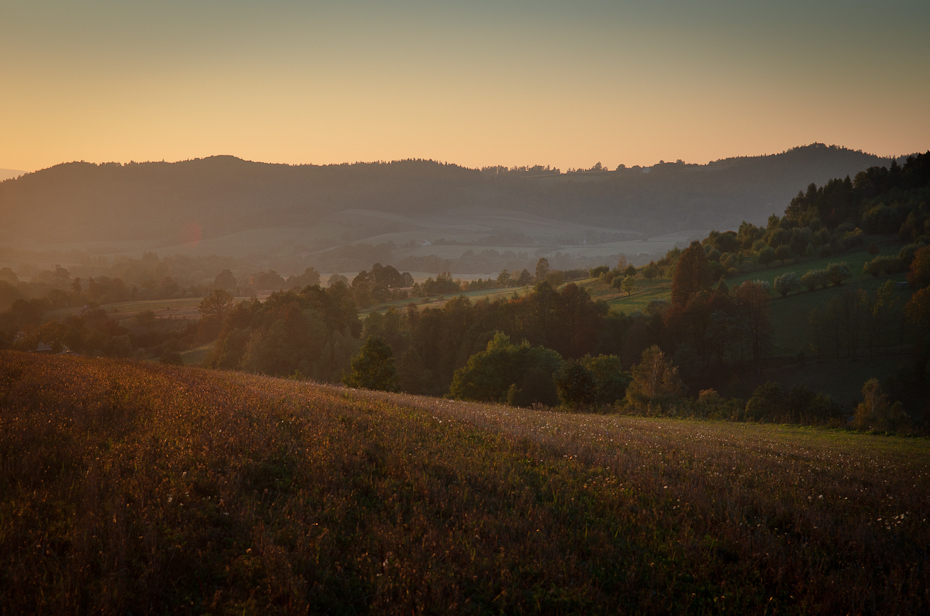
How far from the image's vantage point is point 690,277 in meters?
92.8

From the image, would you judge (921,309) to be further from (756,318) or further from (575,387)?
(575,387)

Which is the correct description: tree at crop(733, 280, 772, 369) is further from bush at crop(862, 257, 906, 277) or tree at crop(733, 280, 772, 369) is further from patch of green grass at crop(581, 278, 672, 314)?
bush at crop(862, 257, 906, 277)

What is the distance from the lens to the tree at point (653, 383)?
46.6 meters

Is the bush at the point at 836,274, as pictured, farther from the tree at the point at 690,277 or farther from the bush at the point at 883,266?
the tree at the point at 690,277

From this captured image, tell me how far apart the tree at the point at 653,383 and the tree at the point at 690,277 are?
36.7 metres

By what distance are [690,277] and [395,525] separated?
97727 millimetres

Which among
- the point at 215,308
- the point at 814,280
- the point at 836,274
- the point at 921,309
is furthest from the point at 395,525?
the point at 215,308

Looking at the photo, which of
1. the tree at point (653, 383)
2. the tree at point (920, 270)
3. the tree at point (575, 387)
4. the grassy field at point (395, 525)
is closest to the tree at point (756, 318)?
the tree at point (920, 270)

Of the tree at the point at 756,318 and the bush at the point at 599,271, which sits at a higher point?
the bush at the point at 599,271

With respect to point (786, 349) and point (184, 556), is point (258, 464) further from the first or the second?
point (786, 349)

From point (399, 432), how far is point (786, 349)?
87.6 meters

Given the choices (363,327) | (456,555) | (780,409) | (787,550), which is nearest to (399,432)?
(456,555)

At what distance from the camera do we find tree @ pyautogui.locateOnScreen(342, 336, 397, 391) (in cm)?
4388

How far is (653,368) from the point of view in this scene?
173 ft
